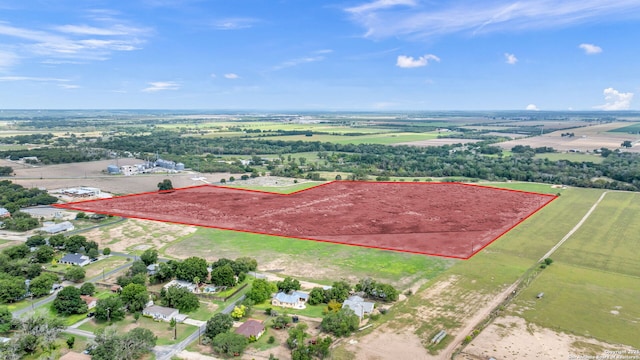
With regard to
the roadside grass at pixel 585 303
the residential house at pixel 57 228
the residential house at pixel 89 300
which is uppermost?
the residential house at pixel 57 228

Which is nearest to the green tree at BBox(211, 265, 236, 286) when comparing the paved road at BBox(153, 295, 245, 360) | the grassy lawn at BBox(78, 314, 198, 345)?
the grassy lawn at BBox(78, 314, 198, 345)

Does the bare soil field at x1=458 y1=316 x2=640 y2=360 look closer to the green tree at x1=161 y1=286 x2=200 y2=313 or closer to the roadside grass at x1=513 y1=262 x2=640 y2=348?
the roadside grass at x1=513 y1=262 x2=640 y2=348

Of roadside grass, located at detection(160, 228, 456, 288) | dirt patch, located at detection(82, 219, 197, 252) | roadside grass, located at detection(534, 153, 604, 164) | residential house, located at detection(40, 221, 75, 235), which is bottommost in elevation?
roadside grass, located at detection(160, 228, 456, 288)

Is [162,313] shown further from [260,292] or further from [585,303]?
[585,303]

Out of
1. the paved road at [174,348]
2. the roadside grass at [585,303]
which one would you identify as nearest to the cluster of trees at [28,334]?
the paved road at [174,348]

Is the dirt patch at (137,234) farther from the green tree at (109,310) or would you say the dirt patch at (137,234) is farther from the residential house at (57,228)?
the green tree at (109,310)

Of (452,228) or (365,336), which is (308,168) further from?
(365,336)
